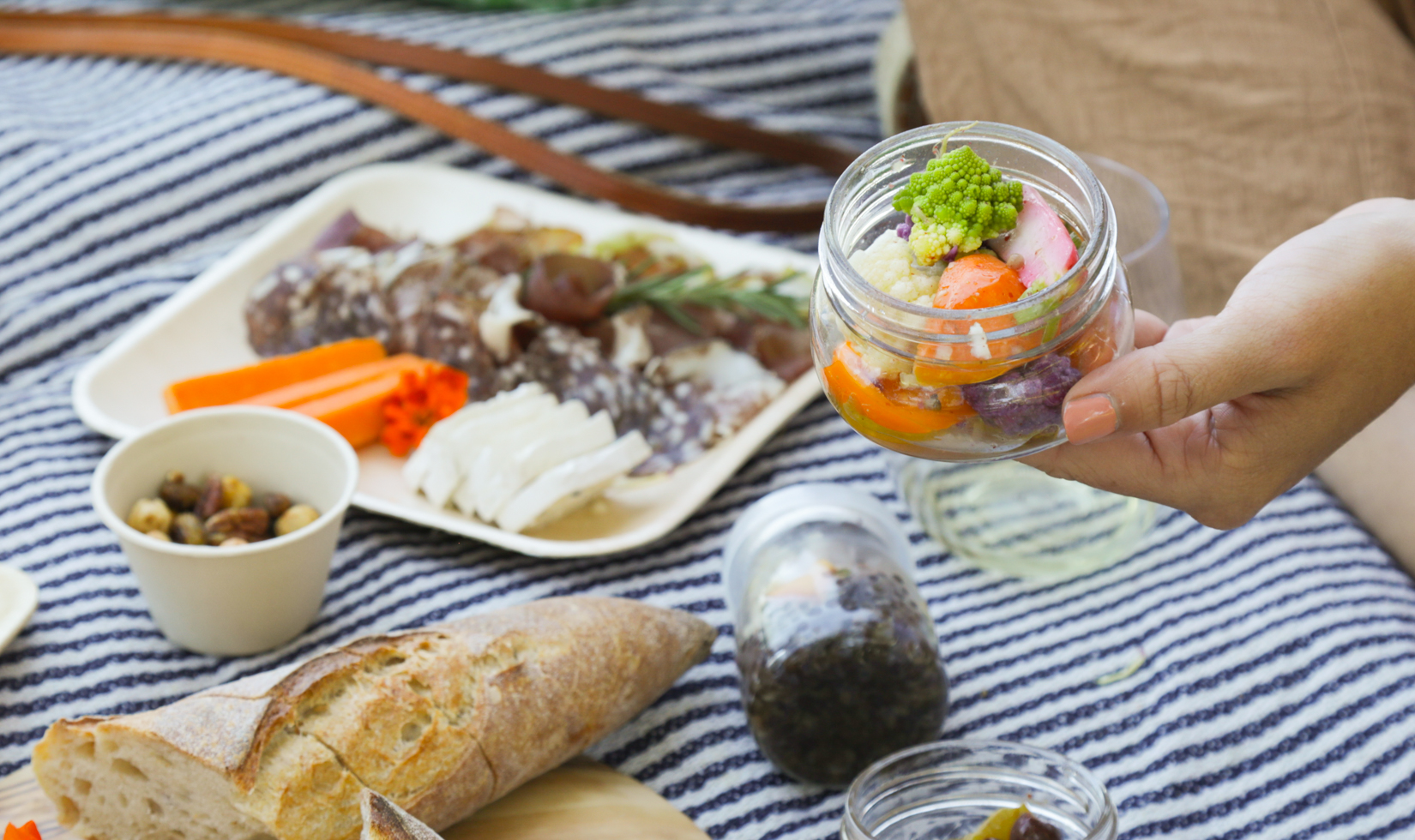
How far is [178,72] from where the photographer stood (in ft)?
6.32

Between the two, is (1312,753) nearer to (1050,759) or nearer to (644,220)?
(1050,759)

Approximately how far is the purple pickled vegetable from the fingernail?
0.6 inches

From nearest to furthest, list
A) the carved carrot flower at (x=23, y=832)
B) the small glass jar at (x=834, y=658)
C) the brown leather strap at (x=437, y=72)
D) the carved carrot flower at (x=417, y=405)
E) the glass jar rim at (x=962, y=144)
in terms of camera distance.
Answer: the glass jar rim at (x=962, y=144), the carved carrot flower at (x=23, y=832), the small glass jar at (x=834, y=658), the carved carrot flower at (x=417, y=405), the brown leather strap at (x=437, y=72)

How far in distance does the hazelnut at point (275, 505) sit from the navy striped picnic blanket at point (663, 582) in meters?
0.12

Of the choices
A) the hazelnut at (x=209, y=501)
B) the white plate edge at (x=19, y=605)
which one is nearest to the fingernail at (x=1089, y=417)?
the hazelnut at (x=209, y=501)

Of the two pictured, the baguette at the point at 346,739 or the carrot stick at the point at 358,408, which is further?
the carrot stick at the point at 358,408

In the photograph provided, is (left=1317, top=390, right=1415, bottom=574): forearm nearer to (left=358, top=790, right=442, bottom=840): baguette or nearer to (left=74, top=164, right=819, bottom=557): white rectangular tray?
(left=74, top=164, right=819, bottom=557): white rectangular tray

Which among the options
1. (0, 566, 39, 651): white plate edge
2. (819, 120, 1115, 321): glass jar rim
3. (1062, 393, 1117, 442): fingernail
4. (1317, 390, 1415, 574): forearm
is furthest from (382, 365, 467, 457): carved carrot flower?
(1317, 390, 1415, 574): forearm

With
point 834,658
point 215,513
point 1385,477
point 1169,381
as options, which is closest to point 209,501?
point 215,513

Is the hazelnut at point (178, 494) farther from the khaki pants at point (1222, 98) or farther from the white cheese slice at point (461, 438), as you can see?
the khaki pants at point (1222, 98)

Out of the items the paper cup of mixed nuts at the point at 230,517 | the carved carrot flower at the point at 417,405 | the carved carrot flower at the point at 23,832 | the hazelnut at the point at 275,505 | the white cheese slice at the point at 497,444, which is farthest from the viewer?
the carved carrot flower at the point at 417,405

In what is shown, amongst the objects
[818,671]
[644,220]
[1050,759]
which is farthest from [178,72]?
[1050,759]

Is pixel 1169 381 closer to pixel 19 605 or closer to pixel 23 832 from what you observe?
pixel 23 832

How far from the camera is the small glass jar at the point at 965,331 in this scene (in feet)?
2.30
